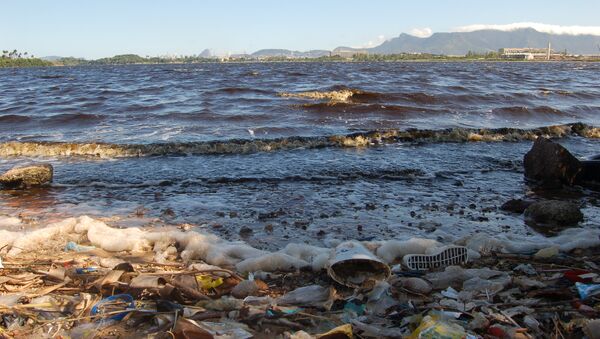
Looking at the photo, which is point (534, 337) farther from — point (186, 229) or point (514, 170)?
point (514, 170)

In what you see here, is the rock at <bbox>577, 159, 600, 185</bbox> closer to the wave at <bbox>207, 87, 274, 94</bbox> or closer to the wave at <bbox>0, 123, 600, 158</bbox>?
the wave at <bbox>0, 123, 600, 158</bbox>

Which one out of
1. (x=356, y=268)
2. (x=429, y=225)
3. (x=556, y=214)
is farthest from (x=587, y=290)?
(x=556, y=214)

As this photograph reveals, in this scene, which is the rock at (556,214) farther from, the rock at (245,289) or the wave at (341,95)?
the wave at (341,95)

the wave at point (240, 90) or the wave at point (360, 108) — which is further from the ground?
the wave at point (240, 90)

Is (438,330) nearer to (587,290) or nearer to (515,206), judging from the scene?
(587,290)

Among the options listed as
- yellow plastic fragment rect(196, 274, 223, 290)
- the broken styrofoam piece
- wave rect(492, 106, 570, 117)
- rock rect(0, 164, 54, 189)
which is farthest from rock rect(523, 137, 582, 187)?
wave rect(492, 106, 570, 117)

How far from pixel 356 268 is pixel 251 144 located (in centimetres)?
809

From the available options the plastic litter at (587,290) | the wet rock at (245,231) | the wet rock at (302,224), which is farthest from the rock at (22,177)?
the plastic litter at (587,290)

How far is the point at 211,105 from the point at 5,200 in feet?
40.8

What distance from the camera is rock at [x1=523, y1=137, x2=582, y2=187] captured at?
810 cm

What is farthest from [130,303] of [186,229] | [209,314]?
[186,229]

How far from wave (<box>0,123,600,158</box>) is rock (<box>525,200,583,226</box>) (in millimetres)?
6538

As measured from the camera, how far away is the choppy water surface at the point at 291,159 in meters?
6.43

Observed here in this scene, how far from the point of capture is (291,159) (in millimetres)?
10633
